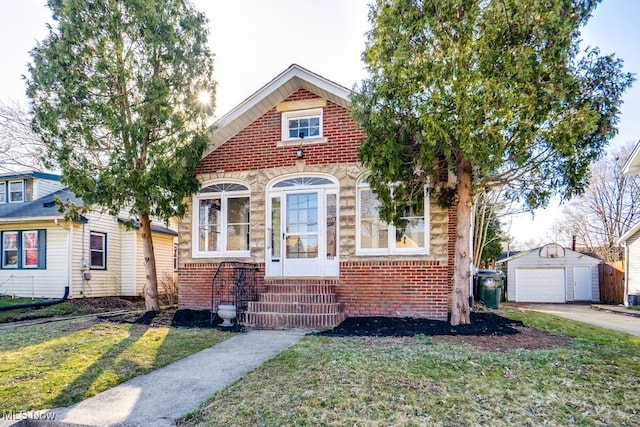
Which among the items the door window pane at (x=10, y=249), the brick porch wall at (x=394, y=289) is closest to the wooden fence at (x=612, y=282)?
the brick porch wall at (x=394, y=289)

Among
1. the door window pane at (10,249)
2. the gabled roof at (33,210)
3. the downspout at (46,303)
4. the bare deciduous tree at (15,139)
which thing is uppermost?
the bare deciduous tree at (15,139)

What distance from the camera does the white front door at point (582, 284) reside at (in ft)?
64.9

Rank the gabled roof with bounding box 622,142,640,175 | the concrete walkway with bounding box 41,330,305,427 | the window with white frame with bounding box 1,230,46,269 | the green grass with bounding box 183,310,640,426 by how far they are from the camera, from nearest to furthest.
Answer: the green grass with bounding box 183,310,640,426 → the concrete walkway with bounding box 41,330,305,427 → the gabled roof with bounding box 622,142,640,175 → the window with white frame with bounding box 1,230,46,269

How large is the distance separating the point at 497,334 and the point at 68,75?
9750mm

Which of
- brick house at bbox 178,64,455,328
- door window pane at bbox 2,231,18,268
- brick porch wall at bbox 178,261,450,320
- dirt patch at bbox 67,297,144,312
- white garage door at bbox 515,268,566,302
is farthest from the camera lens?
white garage door at bbox 515,268,566,302

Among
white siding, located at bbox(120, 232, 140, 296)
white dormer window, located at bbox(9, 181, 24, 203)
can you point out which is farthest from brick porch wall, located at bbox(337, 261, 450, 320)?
white dormer window, located at bbox(9, 181, 24, 203)

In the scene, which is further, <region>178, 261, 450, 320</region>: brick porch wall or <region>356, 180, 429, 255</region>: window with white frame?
<region>356, 180, 429, 255</region>: window with white frame

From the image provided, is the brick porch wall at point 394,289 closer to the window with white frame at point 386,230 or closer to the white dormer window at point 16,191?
the window with white frame at point 386,230

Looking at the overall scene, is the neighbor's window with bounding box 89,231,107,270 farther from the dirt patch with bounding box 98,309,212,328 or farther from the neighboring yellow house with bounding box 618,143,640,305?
the neighboring yellow house with bounding box 618,143,640,305

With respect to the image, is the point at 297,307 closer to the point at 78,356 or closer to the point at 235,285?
the point at 235,285

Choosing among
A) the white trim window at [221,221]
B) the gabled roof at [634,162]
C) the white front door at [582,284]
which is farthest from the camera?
the white front door at [582,284]

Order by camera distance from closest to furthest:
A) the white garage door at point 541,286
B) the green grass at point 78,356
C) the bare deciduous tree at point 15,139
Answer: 1. the green grass at point 78,356
2. the bare deciduous tree at point 15,139
3. the white garage door at point 541,286

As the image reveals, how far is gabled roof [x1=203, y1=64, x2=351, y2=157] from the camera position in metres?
8.97

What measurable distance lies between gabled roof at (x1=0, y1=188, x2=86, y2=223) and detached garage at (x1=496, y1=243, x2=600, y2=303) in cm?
1902
